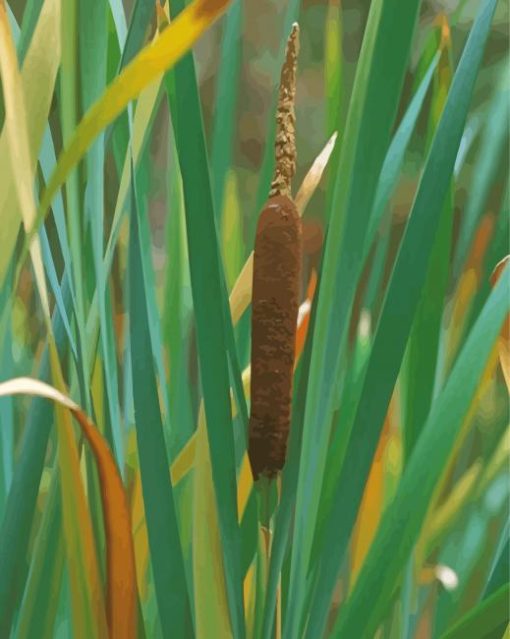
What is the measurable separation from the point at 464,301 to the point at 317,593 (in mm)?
257

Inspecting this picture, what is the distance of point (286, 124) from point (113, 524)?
0.15 meters

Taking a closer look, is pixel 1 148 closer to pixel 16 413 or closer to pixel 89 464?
pixel 89 464

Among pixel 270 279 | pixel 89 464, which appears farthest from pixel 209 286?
pixel 89 464

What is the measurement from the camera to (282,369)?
1.17ft

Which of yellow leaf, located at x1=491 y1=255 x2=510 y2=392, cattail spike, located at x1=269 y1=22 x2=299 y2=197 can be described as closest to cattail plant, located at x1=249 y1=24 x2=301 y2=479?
cattail spike, located at x1=269 y1=22 x2=299 y2=197

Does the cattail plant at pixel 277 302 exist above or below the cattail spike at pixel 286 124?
below

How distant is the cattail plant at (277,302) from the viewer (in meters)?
0.35

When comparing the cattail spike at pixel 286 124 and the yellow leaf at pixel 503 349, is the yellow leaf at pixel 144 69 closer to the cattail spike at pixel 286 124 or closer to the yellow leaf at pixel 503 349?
the cattail spike at pixel 286 124

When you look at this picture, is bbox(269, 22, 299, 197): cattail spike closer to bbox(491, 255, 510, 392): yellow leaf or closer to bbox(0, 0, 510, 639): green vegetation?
bbox(0, 0, 510, 639): green vegetation

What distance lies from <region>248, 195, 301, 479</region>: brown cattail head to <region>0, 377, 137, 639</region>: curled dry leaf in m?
0.05

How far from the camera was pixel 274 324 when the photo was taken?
35 cm

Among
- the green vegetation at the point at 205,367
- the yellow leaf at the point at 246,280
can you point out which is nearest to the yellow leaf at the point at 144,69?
the green vegetation at the point at 205,367

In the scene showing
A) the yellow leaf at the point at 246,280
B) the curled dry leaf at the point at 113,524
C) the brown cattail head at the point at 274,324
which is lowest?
the curled dry leaf at the point at 113,524

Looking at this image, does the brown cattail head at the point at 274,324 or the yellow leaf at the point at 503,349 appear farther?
the yellow leaf at the point at 503,349
